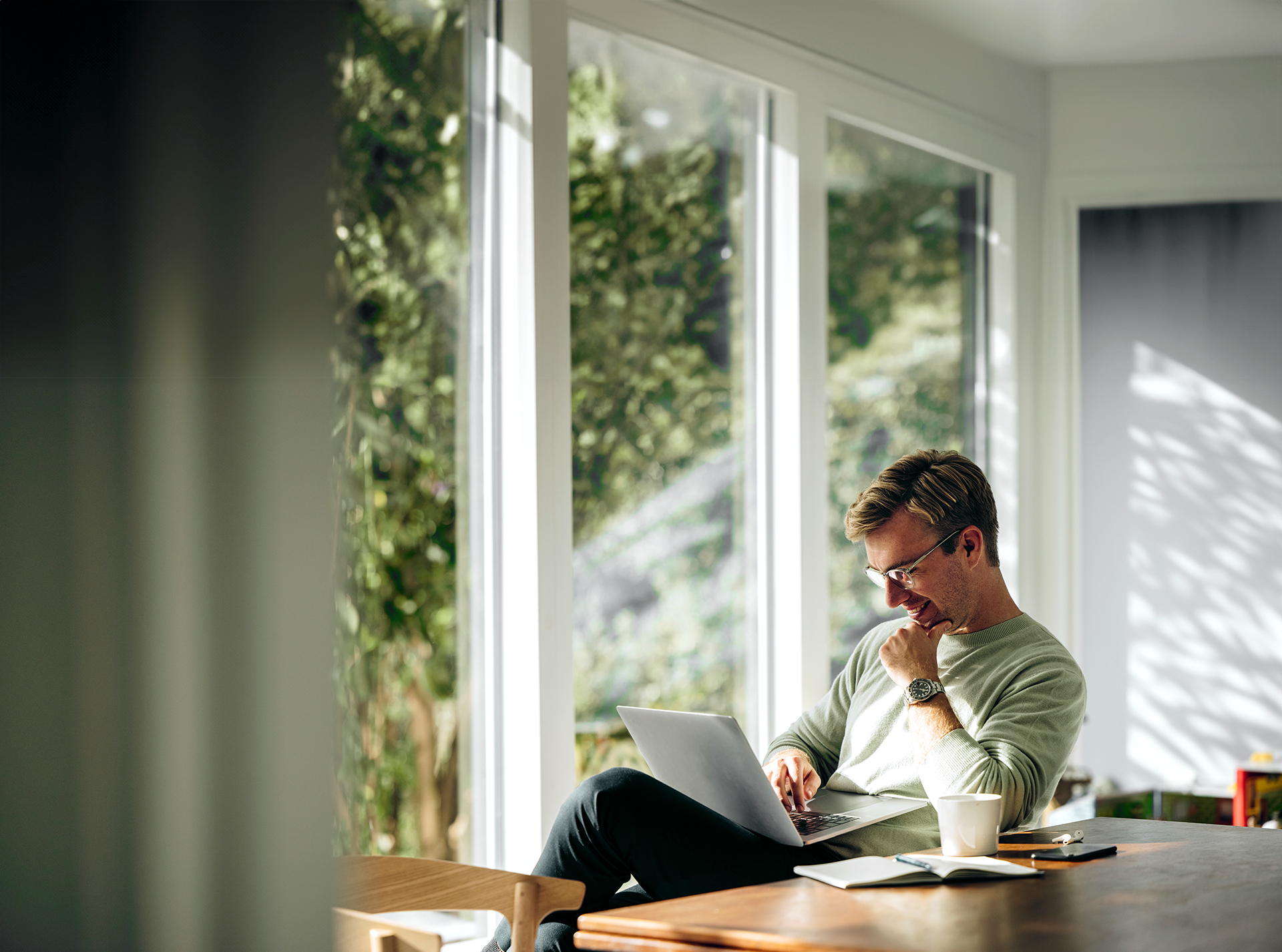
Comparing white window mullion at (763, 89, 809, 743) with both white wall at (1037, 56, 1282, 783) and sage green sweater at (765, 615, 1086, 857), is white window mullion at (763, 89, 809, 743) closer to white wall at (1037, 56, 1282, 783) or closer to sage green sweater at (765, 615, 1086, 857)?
sage green sweater at (765, 615, 1086, 857)

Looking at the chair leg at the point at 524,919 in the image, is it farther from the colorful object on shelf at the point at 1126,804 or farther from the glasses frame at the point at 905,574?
the colorful object on shelf at the point at 1126,804

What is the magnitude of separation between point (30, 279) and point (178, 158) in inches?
2.6

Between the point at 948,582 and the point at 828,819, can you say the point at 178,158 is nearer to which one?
the point at 828,819

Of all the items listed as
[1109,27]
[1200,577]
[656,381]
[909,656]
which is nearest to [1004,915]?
[909,656]

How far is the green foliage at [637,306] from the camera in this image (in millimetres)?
2447

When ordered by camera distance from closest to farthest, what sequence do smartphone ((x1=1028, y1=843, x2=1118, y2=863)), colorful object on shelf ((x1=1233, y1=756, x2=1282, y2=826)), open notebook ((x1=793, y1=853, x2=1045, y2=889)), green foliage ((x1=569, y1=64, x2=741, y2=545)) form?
open notebook ((x1=793, y1=853, x2=1045, y2=889)) → smartphone ((x1=1028, y1=843, x2=1118, y2=863)) → green foliage ((x1=569, y1=64, x2=741, y2=545)) → colorful object on shelf ((x1=1233, y1=756, x2=1282, y2=826))

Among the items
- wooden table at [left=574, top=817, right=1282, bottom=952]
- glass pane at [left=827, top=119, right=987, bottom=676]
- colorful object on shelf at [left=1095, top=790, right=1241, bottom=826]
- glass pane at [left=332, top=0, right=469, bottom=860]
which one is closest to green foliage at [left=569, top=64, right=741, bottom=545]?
glass pane at [left=332, top=0, right=469, bottom=860]

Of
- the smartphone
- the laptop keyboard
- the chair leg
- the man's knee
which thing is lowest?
the chair leg

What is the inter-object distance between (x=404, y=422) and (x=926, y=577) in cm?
93

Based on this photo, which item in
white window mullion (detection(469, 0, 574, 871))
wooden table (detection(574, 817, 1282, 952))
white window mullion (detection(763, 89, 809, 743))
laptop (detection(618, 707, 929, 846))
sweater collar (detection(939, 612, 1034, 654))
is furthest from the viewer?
white window mullion (detection(763, 89, 809, 743))

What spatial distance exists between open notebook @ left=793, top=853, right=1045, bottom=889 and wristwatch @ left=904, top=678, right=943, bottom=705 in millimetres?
391

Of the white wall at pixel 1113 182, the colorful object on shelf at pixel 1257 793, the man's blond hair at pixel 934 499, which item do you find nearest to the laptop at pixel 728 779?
the man's blond hair at pixel 934 499

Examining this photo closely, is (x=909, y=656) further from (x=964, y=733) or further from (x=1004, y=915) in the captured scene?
(x=1004, y=915)

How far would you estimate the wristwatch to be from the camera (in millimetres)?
1631
